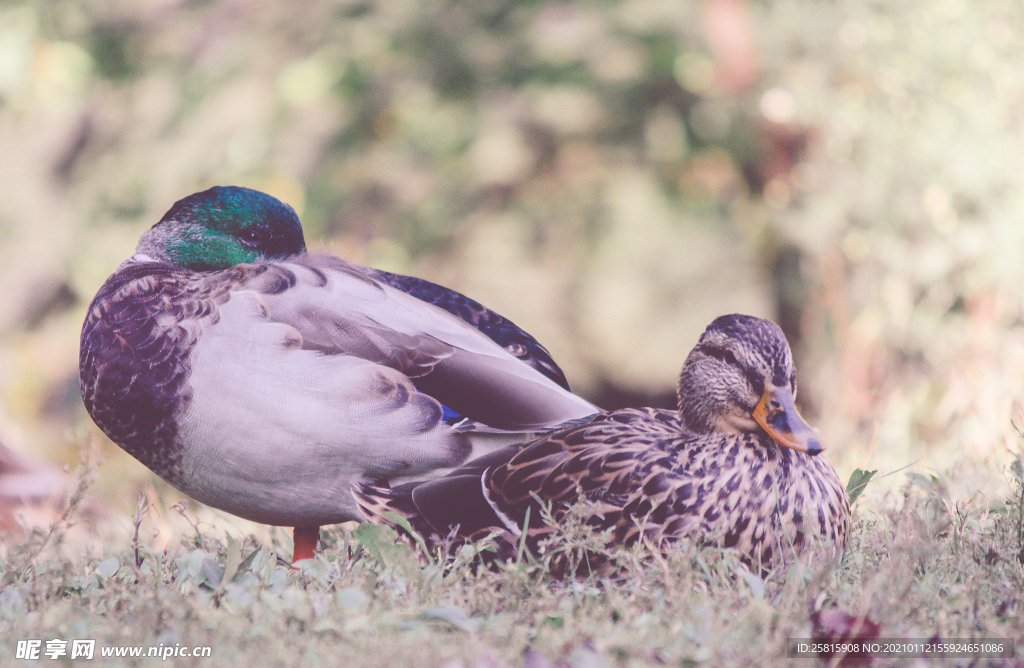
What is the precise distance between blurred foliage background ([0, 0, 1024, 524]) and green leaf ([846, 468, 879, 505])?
2.29 m

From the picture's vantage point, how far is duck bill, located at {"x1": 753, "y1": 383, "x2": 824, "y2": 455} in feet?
7.16

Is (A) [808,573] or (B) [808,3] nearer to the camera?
(A) [808,573]

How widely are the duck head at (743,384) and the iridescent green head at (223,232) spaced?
125 cm

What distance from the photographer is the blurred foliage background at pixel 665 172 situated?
5.08 metres

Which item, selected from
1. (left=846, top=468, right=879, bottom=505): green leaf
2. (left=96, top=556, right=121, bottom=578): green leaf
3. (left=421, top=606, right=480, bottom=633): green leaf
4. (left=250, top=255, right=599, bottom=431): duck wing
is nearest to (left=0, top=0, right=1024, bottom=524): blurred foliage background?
(left=846, top=468, right=879, bottom=505): green leaf

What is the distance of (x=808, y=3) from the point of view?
5.24 meters

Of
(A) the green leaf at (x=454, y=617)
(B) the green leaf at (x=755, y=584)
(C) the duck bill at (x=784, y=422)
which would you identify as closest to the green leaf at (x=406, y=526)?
(A) the green leaf at (x=454, y=617)

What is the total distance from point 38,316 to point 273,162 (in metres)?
1.84

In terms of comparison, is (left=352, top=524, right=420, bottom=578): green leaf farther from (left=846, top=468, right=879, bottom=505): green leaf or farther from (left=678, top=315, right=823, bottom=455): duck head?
(left=846, top=468, right=879, bottom=505): green leaf

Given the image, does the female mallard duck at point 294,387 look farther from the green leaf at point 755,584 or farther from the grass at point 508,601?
the green leaf at point 755,584

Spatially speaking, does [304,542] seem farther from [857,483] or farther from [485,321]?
[857,483]

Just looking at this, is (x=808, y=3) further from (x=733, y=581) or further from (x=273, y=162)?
(x=733, y=581)

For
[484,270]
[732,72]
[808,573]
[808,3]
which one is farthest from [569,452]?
[808,3]

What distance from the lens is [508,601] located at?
6.51 feet
